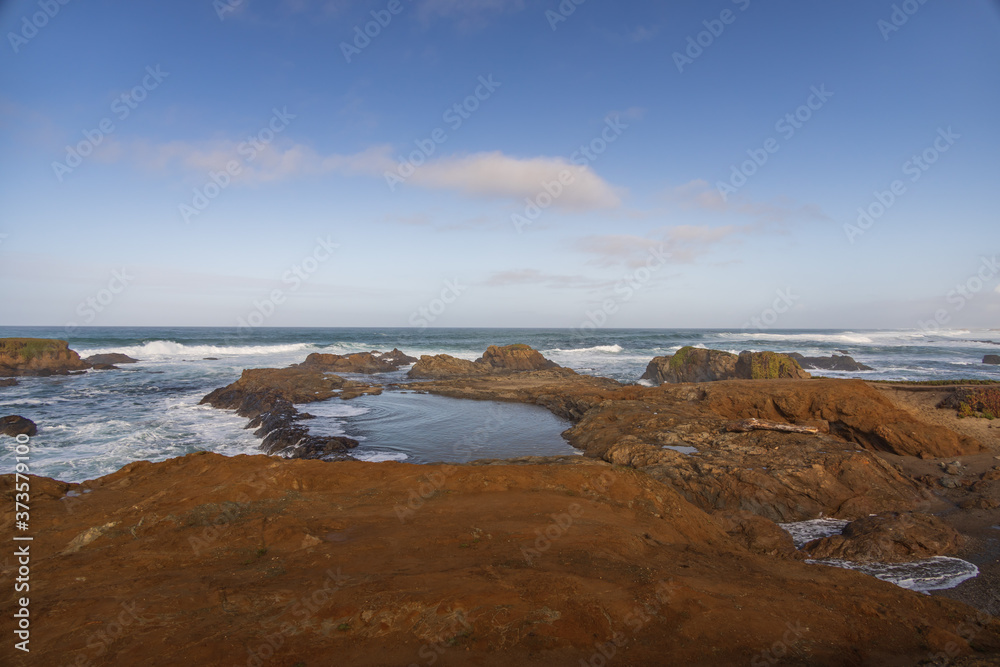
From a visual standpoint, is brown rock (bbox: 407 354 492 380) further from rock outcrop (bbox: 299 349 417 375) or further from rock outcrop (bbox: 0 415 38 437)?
rock outcrop (bbox: 0 415 38 437)

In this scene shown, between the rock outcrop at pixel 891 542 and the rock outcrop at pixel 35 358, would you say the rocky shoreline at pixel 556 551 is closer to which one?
the rock outcrop at pixel 891 542

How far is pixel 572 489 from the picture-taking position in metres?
7.85

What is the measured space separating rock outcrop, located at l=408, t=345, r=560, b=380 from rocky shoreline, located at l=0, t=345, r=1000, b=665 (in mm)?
18445

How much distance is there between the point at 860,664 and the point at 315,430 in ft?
47.9

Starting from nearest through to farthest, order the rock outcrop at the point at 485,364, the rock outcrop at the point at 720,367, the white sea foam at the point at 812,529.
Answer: the white sea foam at the point at 812,529, the rock outcrop at the point at 720,367, the rock outcrop at the point at 485,364

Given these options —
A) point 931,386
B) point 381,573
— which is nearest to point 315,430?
point 381,573

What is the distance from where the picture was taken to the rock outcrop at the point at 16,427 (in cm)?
1437

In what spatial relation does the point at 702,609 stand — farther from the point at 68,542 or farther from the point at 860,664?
the point at 68,542

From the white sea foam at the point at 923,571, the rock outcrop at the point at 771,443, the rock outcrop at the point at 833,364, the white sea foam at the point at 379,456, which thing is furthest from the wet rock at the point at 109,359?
the rock outcrop at the point at 833,364

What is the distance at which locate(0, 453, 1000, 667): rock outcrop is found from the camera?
3865 mm

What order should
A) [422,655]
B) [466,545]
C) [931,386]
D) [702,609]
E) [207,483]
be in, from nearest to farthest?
[422,655], [702,609], [466,545], [207,483], [931,386]

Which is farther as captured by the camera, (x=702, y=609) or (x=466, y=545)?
(x=466, y=545)

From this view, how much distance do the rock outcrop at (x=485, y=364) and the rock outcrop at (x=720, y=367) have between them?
738cm

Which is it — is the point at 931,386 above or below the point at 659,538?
above
